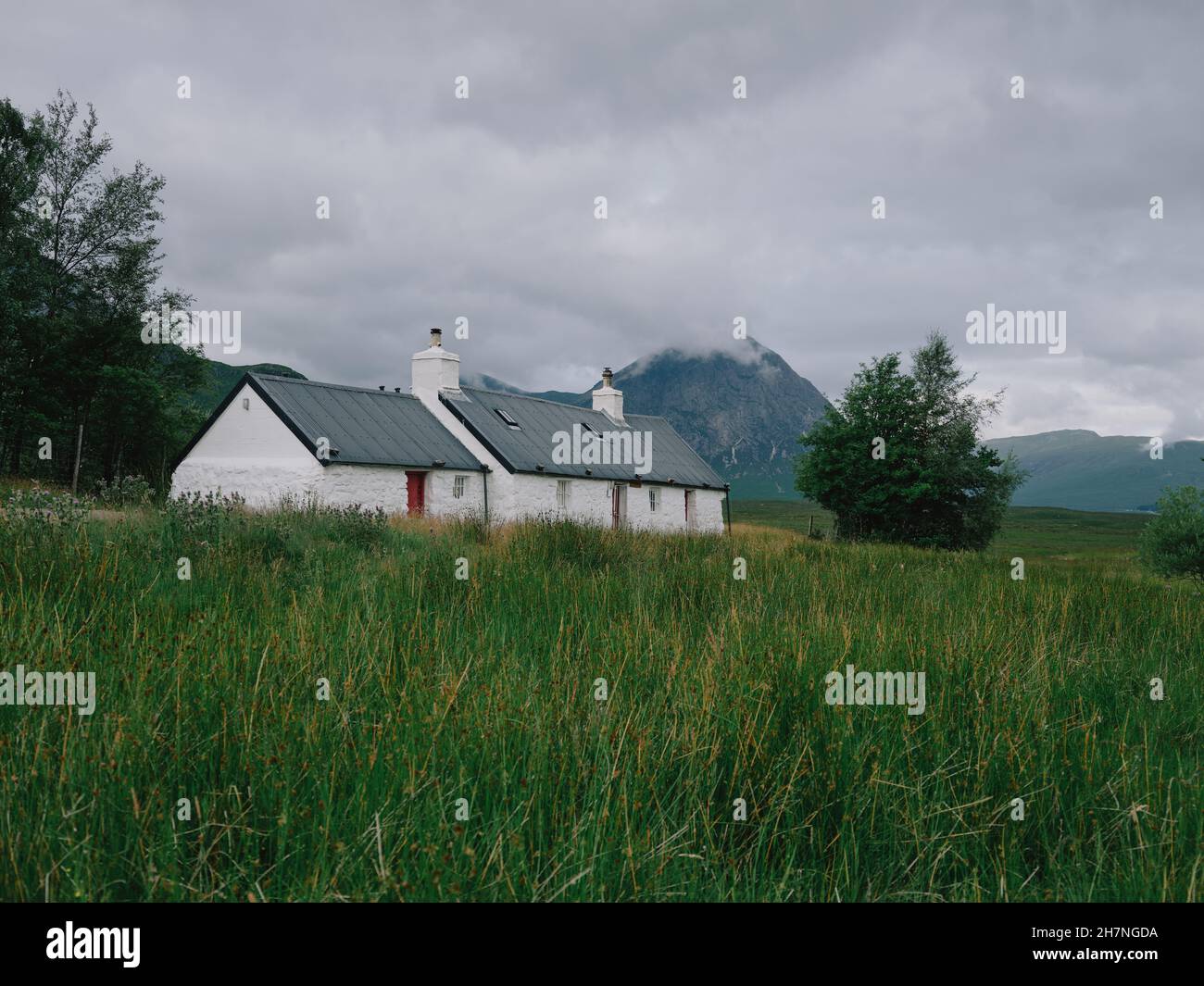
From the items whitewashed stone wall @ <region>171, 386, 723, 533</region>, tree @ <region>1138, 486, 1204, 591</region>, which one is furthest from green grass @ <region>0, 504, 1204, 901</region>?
tree @ <region>1138, 486, 1204, 591</region>

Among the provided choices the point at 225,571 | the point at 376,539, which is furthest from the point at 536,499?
the point at 225,571

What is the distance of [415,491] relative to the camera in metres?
24.8

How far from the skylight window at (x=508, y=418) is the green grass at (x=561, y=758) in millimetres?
23967

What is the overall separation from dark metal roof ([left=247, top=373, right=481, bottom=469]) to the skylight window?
2642 mm

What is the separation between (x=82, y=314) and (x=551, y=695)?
34219 mm

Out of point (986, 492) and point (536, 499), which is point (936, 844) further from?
point (986, 492)

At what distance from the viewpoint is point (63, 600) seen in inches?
183

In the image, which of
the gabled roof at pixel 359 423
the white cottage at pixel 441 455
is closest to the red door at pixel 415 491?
the white cottage at pixel 441 455

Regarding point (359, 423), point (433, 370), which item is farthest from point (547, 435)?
point (359, 423)

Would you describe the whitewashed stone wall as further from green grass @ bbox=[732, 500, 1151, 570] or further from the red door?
green grass @ bbox=[732, 500, 1151, 570]

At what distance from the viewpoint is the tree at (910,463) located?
31828mm

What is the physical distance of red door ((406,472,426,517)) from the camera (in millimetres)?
24375

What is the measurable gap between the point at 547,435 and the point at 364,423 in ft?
26.6

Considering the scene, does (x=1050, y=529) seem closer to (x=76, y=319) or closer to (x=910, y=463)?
(x=910, y=463)
